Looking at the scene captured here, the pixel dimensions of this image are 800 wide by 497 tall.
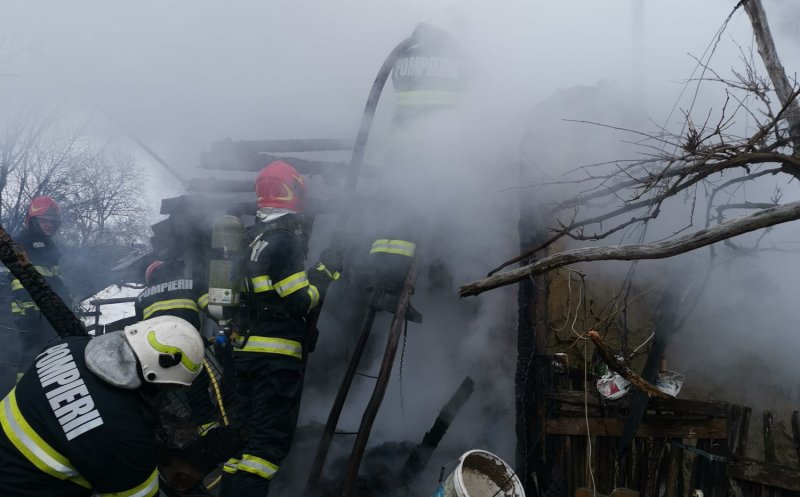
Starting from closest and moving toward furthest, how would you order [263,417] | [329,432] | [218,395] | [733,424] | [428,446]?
1. [733,424]
2. [263,417]
3. [218,395]
4. [329,432]
5. [428,446]

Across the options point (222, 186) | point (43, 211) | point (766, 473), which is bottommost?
point (766, 473)

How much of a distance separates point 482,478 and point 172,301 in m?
3.11

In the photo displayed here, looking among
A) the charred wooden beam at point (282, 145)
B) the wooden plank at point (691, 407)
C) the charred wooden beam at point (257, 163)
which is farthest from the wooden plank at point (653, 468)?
the charred wooden beam at point (282, 145)

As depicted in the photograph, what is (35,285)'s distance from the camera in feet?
13.0

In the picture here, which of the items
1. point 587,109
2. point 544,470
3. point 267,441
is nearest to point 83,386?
point 267,441

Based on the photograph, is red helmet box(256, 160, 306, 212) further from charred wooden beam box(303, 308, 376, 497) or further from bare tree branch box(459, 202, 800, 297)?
bare tree branch box(459, 202, 800, 297)

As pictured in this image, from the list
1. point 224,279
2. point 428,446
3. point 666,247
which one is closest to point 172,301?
point 224,279

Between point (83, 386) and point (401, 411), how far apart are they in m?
3.91

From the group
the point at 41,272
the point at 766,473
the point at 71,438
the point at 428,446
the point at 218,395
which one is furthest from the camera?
the point at 41,272

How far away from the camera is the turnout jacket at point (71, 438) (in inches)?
103

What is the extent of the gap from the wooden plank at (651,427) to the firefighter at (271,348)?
6.85 feet

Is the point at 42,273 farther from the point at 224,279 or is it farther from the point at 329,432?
the point at 329,432

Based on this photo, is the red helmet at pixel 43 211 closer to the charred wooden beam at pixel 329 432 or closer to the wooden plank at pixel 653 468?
the charred wooden beam at pixel 329 432

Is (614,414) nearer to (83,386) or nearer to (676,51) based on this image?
(83,386)
